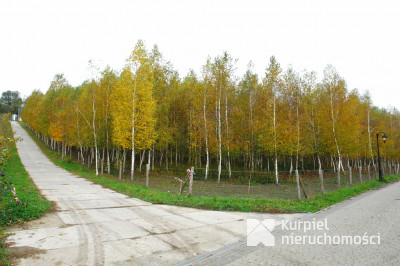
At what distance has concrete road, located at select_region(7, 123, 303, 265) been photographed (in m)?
4.46

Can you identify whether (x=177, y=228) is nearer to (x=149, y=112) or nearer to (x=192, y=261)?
(x=192, y=261)

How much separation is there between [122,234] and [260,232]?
3744mm

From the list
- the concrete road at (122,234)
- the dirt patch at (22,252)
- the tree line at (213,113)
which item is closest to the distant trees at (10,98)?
the tree line at (213,113)

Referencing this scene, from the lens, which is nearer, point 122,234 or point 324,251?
point 324,251

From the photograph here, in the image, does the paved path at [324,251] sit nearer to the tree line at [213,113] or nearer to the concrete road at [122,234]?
the concrete road at [122,234]

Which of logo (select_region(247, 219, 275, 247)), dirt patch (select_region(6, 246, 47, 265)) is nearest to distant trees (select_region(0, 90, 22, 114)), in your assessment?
dirt patch (select_region(6, 246, 47, 265))

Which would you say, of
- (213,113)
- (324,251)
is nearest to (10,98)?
(213,113)

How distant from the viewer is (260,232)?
21.5 feet

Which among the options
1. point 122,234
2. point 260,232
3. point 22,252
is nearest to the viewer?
point 22,252

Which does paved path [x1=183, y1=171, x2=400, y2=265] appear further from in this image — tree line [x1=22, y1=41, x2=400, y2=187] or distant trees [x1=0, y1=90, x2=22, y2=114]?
distant trees [x1=0, y1=90, x2=22, y2=114]

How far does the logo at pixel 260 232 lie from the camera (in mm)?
5694

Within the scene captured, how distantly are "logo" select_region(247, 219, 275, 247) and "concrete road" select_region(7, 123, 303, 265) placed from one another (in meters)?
0.27

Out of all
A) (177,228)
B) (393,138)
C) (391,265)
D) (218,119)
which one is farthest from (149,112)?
(393,138)

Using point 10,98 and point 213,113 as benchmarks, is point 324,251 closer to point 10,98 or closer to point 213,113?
point 213,113
